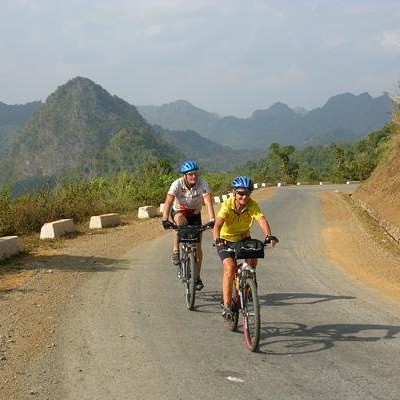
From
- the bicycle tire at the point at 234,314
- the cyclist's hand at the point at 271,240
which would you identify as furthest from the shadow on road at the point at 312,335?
the cyclist's hand at the point at 271,240

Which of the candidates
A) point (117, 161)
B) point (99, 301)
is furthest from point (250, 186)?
point (117, 161)

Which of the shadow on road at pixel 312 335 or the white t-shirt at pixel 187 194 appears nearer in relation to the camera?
the shadow on road at pixel 312 335

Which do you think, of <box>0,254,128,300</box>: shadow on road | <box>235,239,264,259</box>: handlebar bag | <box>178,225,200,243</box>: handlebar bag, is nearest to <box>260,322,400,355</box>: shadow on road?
<box>235,239,264,259</box>: handlebar bag

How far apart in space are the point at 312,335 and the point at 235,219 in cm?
170

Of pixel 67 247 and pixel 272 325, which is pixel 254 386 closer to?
pixel 272 325

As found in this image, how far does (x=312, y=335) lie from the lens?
6781 millimetres

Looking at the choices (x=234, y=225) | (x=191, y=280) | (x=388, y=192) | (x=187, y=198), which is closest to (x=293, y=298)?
(x=191, y=280)

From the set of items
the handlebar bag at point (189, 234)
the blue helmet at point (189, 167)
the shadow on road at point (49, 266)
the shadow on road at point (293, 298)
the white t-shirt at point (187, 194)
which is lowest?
the shadow on road at point (293, 298)

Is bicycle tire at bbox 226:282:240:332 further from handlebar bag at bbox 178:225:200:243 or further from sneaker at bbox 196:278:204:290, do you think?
handlebar bag at bbox 178:225:200:243

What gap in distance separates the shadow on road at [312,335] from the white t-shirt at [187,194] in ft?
7.78

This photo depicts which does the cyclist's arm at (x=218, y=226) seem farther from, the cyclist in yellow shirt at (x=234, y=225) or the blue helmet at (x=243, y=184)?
the blue helmet at (x=243, y=184)

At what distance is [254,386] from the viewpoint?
16.9ft

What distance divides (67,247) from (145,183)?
14.5 metres

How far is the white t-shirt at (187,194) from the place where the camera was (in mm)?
8648
